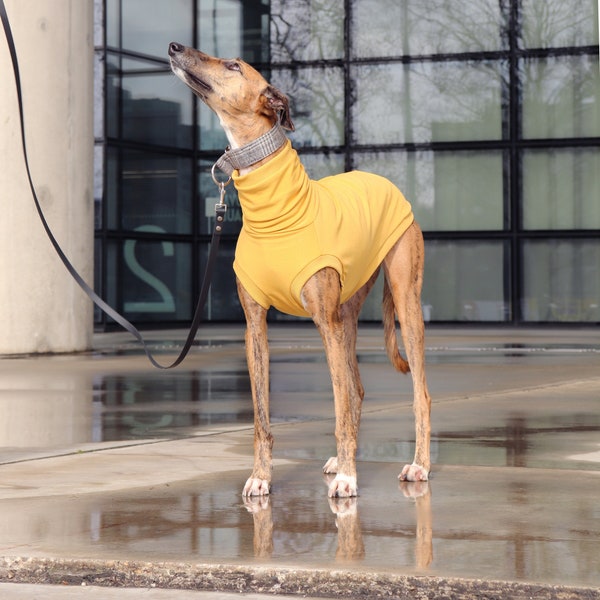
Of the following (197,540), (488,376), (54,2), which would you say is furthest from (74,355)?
(197,540)

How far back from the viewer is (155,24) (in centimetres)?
3098

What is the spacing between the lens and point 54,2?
1884 cm

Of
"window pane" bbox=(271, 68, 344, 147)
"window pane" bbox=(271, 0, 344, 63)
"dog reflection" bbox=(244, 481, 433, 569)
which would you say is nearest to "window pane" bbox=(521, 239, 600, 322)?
"window pane" bbox=(271, 68, 344, 147)

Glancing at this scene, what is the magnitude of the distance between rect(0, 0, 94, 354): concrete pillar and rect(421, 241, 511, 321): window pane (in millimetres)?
13302

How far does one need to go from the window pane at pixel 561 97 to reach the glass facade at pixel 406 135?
0.03m

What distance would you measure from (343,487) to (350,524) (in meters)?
0.69

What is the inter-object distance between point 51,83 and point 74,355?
3983 mm

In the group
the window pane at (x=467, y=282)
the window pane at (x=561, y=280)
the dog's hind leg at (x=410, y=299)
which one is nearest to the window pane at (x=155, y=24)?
the window pane at (x=467, y=282)

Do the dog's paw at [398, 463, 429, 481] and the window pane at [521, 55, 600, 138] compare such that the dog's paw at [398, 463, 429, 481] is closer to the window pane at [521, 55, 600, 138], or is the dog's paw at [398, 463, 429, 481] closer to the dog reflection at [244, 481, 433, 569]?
the dog reflection at [244, 481, 433, 569]

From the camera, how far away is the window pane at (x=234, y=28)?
3275cm

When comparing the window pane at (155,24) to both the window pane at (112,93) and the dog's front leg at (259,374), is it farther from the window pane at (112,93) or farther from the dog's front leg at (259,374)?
the dog's front leg at (259,374)

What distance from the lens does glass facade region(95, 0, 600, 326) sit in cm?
3033

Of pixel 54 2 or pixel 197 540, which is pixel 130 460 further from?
pixel 54 2

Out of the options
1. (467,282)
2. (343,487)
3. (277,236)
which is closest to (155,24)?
(467,282)
